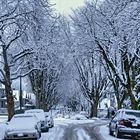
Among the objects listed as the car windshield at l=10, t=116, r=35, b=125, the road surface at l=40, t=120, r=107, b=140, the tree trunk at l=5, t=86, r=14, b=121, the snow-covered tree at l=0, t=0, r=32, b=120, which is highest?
the snow-covered tree at l=0, t=0, r=32, b=120

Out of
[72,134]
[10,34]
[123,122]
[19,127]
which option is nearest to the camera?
[19,127]

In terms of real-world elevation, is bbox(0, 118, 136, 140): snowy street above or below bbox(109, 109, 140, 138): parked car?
below

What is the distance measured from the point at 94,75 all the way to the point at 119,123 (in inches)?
1460

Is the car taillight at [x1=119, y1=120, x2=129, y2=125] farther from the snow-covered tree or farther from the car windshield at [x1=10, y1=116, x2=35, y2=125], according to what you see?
the snow-covered tree

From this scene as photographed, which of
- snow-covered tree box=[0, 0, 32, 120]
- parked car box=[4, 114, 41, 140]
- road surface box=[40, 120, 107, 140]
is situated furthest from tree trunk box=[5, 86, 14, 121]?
parked car box=[4, 114, 41, 140]

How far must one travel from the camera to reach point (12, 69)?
151 feet

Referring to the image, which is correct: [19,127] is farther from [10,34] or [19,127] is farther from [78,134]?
[10,34]

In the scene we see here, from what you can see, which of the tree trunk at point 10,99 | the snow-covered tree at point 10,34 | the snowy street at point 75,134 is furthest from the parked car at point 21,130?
the tree trunk at point 10,99

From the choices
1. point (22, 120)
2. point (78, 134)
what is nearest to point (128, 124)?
point (78, 134)

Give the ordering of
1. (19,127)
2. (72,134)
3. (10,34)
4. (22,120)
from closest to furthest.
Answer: (19,127) → (22,120) → (72,134) → (10,34)

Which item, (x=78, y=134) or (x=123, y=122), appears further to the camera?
(x=78, y=134)

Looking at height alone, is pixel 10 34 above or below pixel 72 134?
above

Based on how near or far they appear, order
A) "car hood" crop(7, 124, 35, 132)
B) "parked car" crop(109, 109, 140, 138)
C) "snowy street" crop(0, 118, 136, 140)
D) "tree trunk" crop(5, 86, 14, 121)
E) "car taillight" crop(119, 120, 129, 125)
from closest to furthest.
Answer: "car hood" crop(7, 124, 35, 132)
"parked car" crop(109, 109, 140, 138)
"car taillight" crop(119, 120, 129, 125)
"snowy street" crop(0, 118, 136, 140)
"tree trunk" crop(5, 86, 14, 121)

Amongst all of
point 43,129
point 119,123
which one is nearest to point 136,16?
point 119,123
